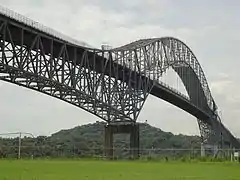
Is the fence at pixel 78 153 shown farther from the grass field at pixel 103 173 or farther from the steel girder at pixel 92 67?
the grass field at pixel 103 173

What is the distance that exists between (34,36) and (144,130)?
74284 mm

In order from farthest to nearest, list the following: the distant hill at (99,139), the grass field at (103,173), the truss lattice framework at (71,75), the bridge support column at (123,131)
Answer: the distant hill at (99,139)
the bridge support column at (123,131)
the truss lattice framework at (71,75)
the grass field at (103,173)

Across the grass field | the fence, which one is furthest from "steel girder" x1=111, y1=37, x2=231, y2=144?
the grass field

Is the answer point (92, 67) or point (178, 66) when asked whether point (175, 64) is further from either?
point (92, 67)

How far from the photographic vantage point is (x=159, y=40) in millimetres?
92375

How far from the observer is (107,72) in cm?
7619

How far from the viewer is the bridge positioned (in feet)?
184

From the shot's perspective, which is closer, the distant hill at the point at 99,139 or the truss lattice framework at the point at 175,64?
the truss lattice framework at the point at 175,64

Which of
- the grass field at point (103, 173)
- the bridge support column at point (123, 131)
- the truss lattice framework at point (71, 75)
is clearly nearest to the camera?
the grass field at point (103, 173)

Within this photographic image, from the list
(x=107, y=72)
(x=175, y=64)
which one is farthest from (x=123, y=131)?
(x=175, y=64)

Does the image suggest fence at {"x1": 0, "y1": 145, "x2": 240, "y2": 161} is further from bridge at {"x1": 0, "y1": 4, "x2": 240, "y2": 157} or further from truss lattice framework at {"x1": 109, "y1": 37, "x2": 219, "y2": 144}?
truss lattice framework at {"x1": 109, "y1": 37, "x2": 219, "y2": 144}

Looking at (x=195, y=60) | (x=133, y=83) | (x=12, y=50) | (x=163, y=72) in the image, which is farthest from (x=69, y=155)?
(x=195, y=60)

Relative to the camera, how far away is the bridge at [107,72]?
56125mm

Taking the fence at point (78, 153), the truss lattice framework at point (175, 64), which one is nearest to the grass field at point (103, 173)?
the fence at point (78, 153)
